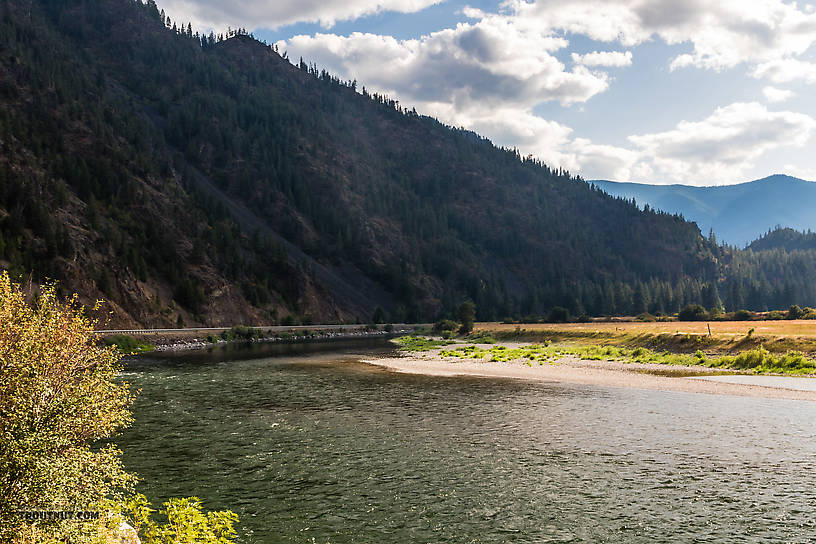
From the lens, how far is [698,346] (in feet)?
225

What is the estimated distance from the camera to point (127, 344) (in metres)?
86.1

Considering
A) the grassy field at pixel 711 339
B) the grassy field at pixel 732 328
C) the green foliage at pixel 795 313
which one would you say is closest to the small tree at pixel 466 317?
the grassy field at pixel 732 328

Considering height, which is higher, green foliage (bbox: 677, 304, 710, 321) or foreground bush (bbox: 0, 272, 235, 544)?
foreground bush (bbox: 0, 272, 235, 544)

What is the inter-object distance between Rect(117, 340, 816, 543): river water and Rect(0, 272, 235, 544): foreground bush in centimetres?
738

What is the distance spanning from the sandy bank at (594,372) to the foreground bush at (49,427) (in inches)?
1743

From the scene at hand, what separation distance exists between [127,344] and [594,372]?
6970cm

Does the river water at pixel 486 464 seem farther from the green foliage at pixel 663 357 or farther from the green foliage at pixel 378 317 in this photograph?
the green foliage at pixel 378 317

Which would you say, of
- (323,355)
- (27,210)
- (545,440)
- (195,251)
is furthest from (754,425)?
(195,251)

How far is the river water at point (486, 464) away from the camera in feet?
60.1

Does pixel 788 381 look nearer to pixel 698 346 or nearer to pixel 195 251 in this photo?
pixel 698 346

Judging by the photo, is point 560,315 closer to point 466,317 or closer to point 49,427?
point 466,317

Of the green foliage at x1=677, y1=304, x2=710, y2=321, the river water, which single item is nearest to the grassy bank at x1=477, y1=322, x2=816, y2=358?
the river water

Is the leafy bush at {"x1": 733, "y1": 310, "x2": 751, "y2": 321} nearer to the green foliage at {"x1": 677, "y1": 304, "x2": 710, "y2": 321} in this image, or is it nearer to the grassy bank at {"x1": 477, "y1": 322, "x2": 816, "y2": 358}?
the green foliage at {"x1": 677, "y1": 304, "x2": 710, "y2": 321}

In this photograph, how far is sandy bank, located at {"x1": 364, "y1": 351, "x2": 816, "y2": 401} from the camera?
43875 mm
